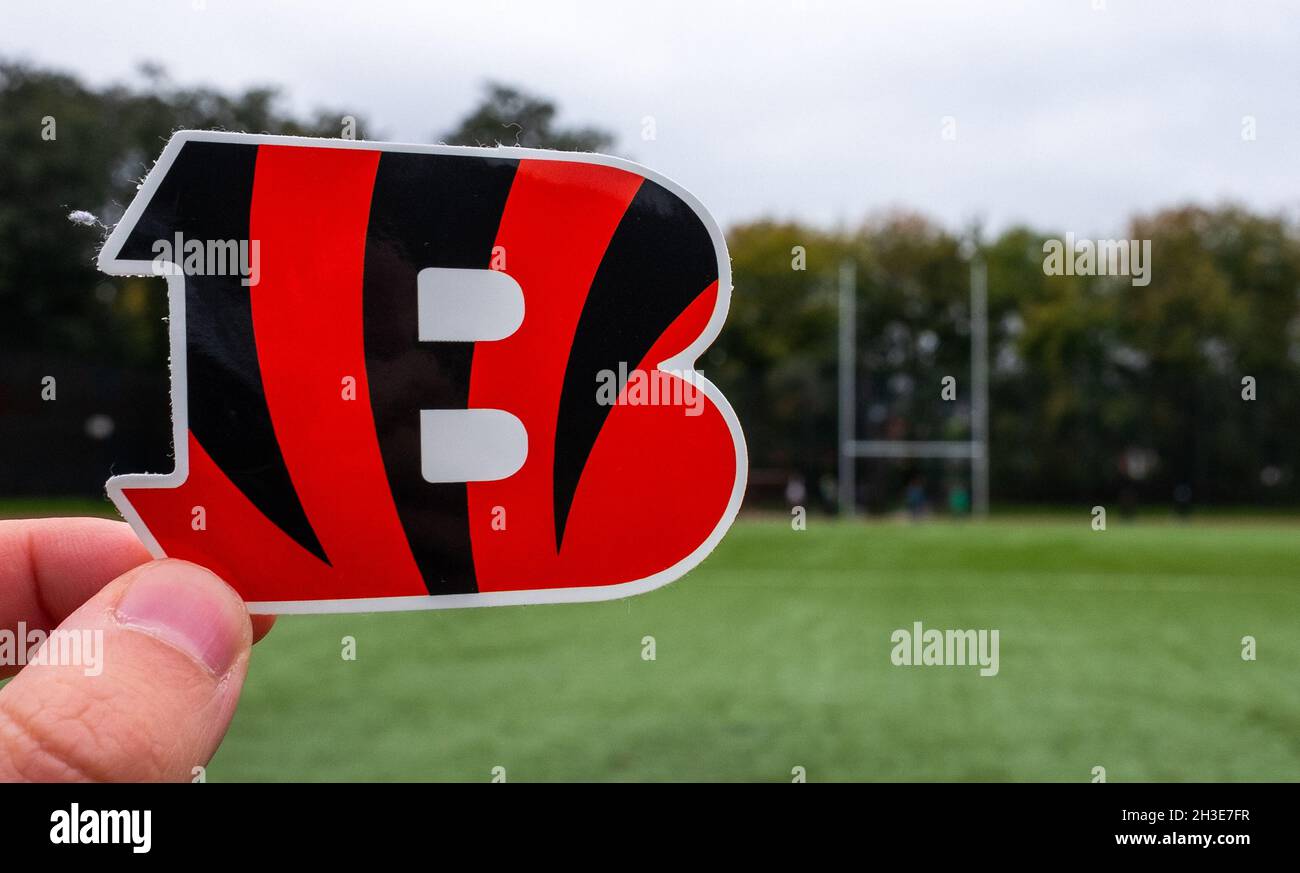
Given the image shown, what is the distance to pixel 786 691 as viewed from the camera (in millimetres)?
4266

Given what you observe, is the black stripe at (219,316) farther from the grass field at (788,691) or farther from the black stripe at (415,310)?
the grass field at (788,691)

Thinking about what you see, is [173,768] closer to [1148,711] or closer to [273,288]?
[273,288]

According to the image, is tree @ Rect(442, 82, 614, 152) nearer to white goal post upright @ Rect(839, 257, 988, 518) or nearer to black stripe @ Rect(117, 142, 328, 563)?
black stripe @ Rect(117, 142, 328, 563)

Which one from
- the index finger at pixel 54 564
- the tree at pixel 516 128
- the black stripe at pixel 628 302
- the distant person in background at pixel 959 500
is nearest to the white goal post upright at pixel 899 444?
the distant person in background at pixel 959 500

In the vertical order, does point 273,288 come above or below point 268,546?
above

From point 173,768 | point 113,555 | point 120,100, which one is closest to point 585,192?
point 173,768

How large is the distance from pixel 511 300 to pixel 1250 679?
14.8ft

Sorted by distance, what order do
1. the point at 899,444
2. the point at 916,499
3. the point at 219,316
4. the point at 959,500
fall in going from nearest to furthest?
the point at 219,316, the point at 916,499, the point at 899,444, the point at 959,500

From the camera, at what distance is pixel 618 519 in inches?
37.6

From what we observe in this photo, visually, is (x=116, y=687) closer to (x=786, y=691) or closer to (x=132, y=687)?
(x=132, y=687)

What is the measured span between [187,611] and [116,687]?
13 centimetres

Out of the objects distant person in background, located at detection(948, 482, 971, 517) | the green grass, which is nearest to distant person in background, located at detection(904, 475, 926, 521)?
Answer: distant person in background, located at detection(948, 482, 971, 517)

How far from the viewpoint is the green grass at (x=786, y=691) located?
330cm

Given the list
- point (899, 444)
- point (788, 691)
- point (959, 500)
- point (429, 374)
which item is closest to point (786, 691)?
point (788, 691)
